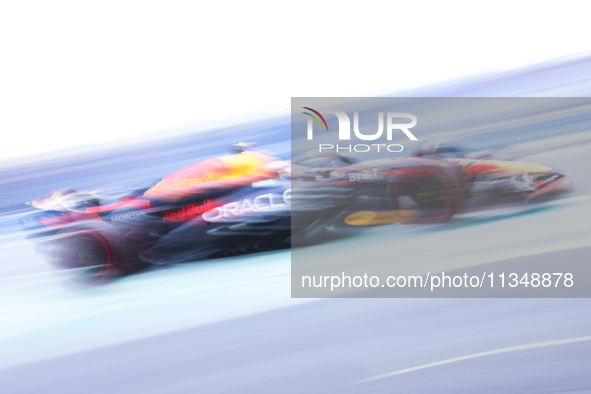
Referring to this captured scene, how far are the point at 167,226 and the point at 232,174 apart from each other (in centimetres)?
40

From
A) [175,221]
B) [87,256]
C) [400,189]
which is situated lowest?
[87,256]

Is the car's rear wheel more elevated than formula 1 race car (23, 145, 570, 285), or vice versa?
formula 1 race car (23, 145, 570, 285)

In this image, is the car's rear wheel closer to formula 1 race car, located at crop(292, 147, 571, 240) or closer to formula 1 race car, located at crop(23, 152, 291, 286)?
formula 1 race car, located at crop(23, 152, 291, 286)

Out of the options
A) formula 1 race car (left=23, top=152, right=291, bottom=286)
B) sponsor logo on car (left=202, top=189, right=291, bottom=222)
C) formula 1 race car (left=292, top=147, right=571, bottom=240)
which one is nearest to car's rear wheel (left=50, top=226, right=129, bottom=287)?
formula 1 race car (left=23, top=152, right=291, bottom=286)

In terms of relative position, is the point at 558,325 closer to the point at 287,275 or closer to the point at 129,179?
the point at 287,275

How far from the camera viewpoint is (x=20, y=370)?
1.57 m

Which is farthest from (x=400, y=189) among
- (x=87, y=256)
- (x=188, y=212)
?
(x=87, y=256)

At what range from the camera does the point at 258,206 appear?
176 centimetres

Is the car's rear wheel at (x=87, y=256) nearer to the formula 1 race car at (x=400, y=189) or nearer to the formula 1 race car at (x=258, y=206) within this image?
the formula 1 race car at (x=258, y=206)

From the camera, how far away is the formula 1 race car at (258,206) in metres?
1.79

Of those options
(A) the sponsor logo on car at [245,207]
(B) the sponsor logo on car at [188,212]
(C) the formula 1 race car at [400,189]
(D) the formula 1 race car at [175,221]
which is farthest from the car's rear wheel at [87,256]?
(C) the formula 1 race car at [400,189]

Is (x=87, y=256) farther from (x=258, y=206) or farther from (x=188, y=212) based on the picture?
(x=258, y=206)

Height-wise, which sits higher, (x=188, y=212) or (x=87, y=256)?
(x=188, y=212)

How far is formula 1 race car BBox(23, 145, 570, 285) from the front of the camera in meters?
1.79
